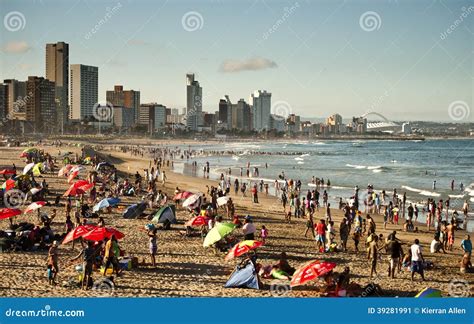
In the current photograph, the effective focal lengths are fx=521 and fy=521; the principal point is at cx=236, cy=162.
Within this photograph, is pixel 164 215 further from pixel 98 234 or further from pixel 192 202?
pixel 98 234

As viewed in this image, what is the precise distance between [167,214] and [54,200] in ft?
25.0

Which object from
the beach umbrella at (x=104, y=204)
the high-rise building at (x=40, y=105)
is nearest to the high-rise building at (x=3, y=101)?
the high-rise building at (x=40, y=105)

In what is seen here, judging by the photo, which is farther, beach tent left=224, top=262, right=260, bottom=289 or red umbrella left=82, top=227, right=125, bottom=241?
red umbrella left=82, top=227, right=125, bottom=241

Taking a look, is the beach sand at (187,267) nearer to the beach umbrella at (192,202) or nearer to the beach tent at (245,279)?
the beach tent at (245,279)

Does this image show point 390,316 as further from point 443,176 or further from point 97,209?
point 443,176

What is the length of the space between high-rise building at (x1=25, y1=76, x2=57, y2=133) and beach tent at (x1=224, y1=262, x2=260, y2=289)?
167657mm

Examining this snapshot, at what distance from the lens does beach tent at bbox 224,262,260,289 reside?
34.9 ft

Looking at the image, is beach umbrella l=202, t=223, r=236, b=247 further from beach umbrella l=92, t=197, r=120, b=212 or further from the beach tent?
beach umbrella l=92, t=197, r=120, b=212

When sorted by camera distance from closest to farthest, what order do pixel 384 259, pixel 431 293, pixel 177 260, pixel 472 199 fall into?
pixel 431 293, pixel 177 260, pixel 384 259, pixel 472 199

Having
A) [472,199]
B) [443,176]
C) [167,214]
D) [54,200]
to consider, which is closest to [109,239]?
[167,214]

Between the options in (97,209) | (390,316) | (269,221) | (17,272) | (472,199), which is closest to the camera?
(390,316)

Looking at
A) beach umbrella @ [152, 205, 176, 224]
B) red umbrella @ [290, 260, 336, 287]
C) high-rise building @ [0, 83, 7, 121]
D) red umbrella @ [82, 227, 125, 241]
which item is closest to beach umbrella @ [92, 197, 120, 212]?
beach umbrella @ [152, 205, 176, 224]

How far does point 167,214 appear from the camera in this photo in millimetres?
16984

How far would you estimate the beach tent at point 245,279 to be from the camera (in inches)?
419
